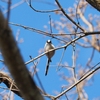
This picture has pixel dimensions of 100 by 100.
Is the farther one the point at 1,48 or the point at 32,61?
the point at 32,61

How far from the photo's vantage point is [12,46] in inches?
20.1

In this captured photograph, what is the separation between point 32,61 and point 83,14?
509 cm

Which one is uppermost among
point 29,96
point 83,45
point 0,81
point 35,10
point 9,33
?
point 83,45

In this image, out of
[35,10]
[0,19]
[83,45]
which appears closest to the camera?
[0,19]

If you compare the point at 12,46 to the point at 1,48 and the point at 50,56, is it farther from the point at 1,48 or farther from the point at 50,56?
the point at 50,56

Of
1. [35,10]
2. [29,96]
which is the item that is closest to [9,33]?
[29,96]

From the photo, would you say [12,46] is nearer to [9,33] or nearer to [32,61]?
[9,33]

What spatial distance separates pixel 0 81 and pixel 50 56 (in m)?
1.57

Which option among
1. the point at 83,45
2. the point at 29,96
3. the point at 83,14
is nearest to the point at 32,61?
the point at 29,96

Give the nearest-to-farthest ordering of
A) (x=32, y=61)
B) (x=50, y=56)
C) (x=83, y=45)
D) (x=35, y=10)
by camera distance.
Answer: (x=32, y=61), (x=35, y=10), (x=50, y=56), (x=83, y=45)

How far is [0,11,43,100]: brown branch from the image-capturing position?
0.51 metres

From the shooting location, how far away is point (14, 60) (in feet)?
1.68

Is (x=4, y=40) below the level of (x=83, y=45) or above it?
below

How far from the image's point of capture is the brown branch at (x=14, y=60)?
0.51 metres
